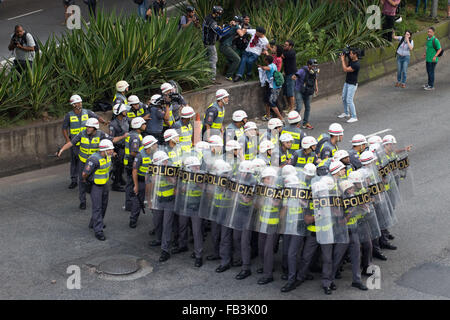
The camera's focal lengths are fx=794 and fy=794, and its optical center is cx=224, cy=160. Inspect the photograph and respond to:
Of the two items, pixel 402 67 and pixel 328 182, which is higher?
pixel 402 67

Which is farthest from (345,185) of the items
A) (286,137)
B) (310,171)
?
(286,137)

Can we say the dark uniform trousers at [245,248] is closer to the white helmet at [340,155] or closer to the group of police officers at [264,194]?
the group of police officers at [264,194]

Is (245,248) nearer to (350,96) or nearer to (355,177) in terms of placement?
(355,177)

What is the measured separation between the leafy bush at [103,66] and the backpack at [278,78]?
167 cm

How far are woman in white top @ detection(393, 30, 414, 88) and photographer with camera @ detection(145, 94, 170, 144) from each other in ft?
Answer: 28.5

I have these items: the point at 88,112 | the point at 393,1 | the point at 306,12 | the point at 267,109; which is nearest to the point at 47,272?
the point at 88,112

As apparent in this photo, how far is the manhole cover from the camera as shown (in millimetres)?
11555

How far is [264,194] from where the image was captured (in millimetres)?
11164

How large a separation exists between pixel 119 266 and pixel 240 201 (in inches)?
81.5

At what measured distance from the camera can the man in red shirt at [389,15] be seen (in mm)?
22750

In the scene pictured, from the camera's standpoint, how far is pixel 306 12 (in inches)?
867

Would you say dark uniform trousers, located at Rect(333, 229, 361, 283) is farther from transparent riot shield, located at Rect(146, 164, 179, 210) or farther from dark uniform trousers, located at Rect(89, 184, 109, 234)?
dark uniform trousers, located at Rect(89, 184, 109, 234)

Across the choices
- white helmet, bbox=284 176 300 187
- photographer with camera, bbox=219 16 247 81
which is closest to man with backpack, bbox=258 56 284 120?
photographer with camera, bbox=219 16 247 81

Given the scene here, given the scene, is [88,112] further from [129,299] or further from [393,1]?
[393,1]
